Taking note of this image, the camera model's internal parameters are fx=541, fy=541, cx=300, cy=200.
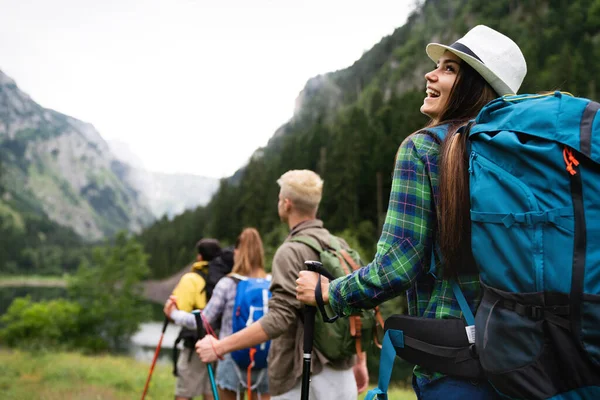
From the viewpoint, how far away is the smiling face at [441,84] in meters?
2.10

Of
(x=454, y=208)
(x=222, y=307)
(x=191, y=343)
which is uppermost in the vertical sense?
(x=454, y=208)

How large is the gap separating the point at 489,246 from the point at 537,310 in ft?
0.69

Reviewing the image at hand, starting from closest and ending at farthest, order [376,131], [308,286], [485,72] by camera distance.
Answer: [485,72] < [308,286] < [376,131]

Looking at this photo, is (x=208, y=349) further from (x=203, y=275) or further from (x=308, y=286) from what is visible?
(x=203, y=275)

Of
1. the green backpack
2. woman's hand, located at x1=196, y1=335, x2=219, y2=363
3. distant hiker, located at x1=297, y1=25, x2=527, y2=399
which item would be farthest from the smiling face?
woman's hand, located at x1=196, y1=335, x2=219, y2=363

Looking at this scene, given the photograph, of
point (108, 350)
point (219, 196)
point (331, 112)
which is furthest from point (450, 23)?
point (108, 350)

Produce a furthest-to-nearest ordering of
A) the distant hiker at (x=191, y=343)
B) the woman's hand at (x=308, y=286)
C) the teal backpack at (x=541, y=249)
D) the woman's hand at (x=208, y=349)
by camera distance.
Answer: the distant hiker at (x=191, y=343), the woman's hand at (x=208, y=349), the woman's hand at (x=308, y=286), the teal backpack at (x=541, y=249)

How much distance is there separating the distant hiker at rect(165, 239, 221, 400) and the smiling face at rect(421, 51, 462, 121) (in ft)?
15.1

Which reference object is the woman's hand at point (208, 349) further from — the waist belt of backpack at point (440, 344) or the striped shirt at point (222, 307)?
the striped shirt at point (222, 307)

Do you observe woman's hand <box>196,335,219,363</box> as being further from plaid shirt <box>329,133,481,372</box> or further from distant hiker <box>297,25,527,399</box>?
plaid shirt <box>329,133,481,372</box>

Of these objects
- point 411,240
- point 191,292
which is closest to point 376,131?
point 191,292

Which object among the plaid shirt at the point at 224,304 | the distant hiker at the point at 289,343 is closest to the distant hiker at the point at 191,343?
the plaid shirt at the point at 224,304

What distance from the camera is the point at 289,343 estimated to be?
11.1ft

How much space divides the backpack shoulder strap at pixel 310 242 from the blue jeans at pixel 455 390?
1633 mm
